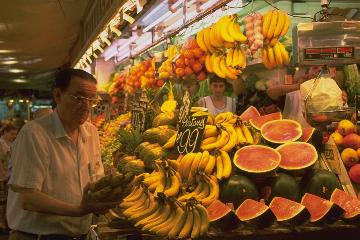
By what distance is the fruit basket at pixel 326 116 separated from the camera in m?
3.12

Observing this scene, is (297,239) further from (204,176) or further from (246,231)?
(204,176)

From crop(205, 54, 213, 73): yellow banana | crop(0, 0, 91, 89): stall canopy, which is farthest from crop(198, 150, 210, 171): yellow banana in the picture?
crop(0, 0, 91, 89): stall canopy

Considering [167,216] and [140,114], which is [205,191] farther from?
[140,114]

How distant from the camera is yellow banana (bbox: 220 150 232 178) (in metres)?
2.79

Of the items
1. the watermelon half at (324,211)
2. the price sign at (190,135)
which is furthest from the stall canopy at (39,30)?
the watermelon half at (324,211)

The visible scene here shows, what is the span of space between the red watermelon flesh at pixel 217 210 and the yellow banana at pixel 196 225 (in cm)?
7

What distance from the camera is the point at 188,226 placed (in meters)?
2.41

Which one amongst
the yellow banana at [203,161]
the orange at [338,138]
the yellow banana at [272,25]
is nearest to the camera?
the yellow banana at [203,161]

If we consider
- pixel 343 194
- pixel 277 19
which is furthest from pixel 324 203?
pixel 277 19

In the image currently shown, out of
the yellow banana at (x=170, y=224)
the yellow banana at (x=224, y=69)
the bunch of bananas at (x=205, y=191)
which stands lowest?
the yellow banana at (x=170, y=224)

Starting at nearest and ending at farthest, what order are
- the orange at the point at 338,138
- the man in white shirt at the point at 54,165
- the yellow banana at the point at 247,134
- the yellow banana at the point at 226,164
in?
the man in white shirt at the point at 54,165
the yellow banana at the point at 226,164
the yellow banana at the point at 247,134
the orange at the point at 338,138

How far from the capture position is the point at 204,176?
2801 mm

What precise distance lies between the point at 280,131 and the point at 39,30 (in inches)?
264

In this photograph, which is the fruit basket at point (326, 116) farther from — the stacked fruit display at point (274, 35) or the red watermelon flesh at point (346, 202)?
the stacked fruit display at point (274, 35)
